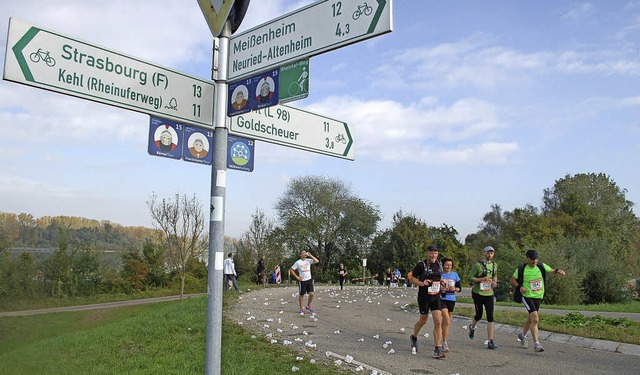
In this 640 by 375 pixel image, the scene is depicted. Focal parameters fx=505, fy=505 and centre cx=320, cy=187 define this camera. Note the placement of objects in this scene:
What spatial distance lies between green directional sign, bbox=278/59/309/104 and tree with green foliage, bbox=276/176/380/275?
55724mm

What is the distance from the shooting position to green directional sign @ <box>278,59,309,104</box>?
3.73 metres

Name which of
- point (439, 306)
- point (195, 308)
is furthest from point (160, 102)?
point (195, 308)

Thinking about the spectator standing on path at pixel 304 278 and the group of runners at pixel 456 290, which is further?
the spectator standing on path at pixel 304 278

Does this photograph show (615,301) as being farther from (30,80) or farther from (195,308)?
(30,80)

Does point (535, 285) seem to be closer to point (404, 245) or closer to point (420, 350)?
point (420, 350)

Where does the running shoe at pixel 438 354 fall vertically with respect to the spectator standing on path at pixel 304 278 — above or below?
below

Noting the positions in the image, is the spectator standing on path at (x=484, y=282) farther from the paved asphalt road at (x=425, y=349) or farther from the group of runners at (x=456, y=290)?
the paved asphalt road at (x=425, y=349)

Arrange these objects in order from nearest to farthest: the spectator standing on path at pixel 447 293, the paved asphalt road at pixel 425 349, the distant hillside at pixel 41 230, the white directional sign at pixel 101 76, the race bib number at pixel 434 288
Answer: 1. the white directional sign at pixel 101 76
2. the distant hillside at pixel 41 230
3. the paved asphalt road at pixel 425 349
4. the race bib number at pixel 434 288
5. the spectator standing on path at pixel 447 293

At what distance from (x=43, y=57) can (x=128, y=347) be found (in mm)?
6862

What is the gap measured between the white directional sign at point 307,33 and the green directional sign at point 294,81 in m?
0.09

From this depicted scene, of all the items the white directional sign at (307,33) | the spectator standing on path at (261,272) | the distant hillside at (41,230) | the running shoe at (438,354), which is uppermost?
the white directional sign at (307,33)

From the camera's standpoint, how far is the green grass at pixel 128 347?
8.52 ft

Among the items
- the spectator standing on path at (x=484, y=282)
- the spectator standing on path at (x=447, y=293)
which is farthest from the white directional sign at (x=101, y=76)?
the spectator standing on path at (x=484, y=282)

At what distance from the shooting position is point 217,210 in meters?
3.67
